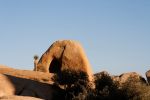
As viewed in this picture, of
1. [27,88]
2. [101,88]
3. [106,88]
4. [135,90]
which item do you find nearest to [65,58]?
[27,88]

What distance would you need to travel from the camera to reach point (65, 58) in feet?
136

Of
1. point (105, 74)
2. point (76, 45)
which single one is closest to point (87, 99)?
point (105, 74)

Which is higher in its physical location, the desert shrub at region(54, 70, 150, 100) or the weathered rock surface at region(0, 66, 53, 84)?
the weathered rock surface at region(0, 66, 53, 84)

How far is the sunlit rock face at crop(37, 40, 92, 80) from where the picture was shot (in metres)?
40.8

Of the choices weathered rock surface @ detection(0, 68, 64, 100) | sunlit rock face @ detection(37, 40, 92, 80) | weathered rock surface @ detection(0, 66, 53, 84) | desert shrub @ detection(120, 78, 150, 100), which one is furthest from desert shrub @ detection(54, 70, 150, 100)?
sunlit rock face @ detection(37, 40, 92, 80)

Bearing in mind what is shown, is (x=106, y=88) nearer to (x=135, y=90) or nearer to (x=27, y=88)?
(x=135, y=90)

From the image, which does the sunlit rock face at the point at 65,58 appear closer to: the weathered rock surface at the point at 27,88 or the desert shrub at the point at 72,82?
the desert shrub at the point at 72,82

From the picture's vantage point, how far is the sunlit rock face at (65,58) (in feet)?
134

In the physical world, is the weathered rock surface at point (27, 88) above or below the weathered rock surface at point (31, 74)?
below

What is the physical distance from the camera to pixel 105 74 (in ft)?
105

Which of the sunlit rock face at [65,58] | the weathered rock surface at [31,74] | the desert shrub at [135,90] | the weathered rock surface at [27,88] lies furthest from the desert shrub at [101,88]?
the sunlit rock face at [65,58]

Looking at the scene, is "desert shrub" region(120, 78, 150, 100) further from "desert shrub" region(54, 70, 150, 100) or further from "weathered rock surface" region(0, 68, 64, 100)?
"weathered rock surface" region(0, 68, 64, 100)

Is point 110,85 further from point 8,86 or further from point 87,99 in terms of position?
point 8,86

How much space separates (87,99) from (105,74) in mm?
3986
